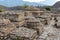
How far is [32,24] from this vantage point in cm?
906

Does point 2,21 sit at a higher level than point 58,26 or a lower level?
higher

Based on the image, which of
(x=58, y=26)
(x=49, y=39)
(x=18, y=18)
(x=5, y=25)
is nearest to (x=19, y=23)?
(x=18, y=18)

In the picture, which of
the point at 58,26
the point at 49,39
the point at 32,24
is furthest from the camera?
the point at 58,26

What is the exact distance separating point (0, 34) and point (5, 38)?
204 millimetres

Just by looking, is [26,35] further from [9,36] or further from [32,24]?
[32,24]

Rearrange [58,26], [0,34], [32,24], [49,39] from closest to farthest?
1. [0,34]
2. [49,39]
3. [32,24]
4. [58,26]

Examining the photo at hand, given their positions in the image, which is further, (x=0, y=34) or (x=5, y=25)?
(x=5, y=25)

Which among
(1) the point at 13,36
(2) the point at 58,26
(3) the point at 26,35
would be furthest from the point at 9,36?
(2) the point at 58,26

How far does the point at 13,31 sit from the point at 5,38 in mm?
735

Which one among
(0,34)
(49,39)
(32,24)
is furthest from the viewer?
(32,24)

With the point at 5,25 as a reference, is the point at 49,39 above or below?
below

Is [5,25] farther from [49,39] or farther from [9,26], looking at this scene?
[49,39]

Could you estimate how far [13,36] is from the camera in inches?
256

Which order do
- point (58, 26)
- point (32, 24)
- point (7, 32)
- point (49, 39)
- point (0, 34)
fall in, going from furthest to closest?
1. point (58, 26)
2. point (32, 24)
3. point (49, 39)
4. point (7, 32)
5. point (0, 34)
